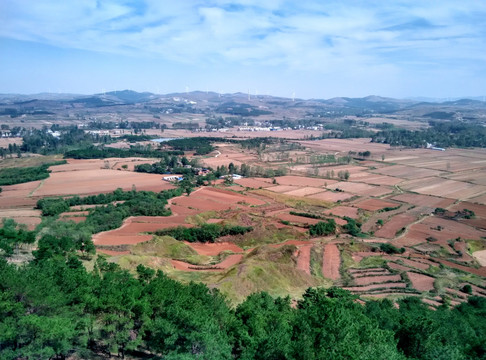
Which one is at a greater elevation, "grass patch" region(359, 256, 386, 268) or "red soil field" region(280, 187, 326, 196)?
"red soil field" region(280, 187, 326, 196)

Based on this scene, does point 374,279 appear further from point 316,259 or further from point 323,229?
point 323,229

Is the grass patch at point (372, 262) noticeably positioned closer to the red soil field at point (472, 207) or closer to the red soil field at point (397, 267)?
the red soil field at point (397, 267)

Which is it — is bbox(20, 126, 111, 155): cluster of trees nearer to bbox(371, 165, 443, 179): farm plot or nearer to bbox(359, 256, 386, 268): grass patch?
bbox(371, 165, 443, 179): farm plot

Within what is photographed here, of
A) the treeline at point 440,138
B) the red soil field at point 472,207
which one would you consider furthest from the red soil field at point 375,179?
the treeline at point 440,138

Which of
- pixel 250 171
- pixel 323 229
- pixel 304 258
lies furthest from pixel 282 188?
pixel 304 258

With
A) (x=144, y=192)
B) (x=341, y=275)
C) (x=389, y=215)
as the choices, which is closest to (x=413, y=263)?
(x=341, y=275)

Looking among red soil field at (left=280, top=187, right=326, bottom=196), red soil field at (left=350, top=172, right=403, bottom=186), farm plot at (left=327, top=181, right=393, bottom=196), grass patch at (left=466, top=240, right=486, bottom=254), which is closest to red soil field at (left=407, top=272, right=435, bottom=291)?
grass patch at (left=466, top=240, right=486, bottom=254)
